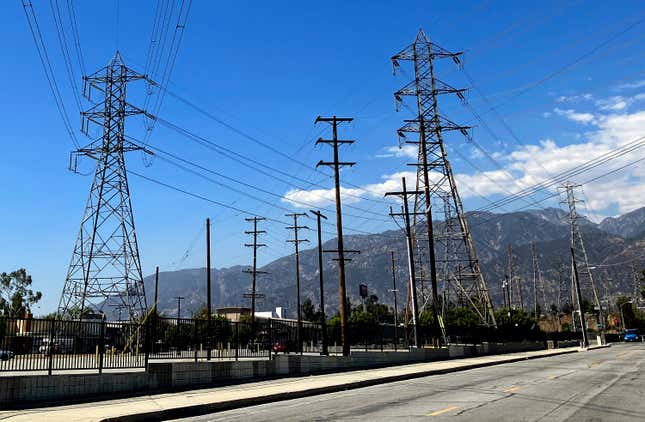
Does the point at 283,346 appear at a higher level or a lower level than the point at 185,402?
higher

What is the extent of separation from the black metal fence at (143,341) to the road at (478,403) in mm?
6732

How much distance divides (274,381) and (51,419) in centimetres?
1226

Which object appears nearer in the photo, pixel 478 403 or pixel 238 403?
pixel 478 403

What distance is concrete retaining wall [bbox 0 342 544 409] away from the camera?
16664 mm

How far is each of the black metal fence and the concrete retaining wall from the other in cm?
67

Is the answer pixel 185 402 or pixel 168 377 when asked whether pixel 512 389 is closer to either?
pixel 185 402

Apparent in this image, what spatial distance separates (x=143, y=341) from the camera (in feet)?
73.4

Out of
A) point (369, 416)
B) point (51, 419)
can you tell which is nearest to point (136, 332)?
point (51, 419)

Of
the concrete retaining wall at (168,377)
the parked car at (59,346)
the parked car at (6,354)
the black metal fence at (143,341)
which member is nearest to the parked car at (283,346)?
the black metal fence at (143,341)

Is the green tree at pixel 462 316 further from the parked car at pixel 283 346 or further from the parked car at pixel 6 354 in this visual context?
the parked car at pixel 6 354

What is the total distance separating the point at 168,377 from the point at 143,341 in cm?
194

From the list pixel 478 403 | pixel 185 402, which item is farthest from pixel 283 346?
pixel 478 403

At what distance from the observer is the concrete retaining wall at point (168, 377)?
16.7 meters

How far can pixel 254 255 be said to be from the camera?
72250 mm
